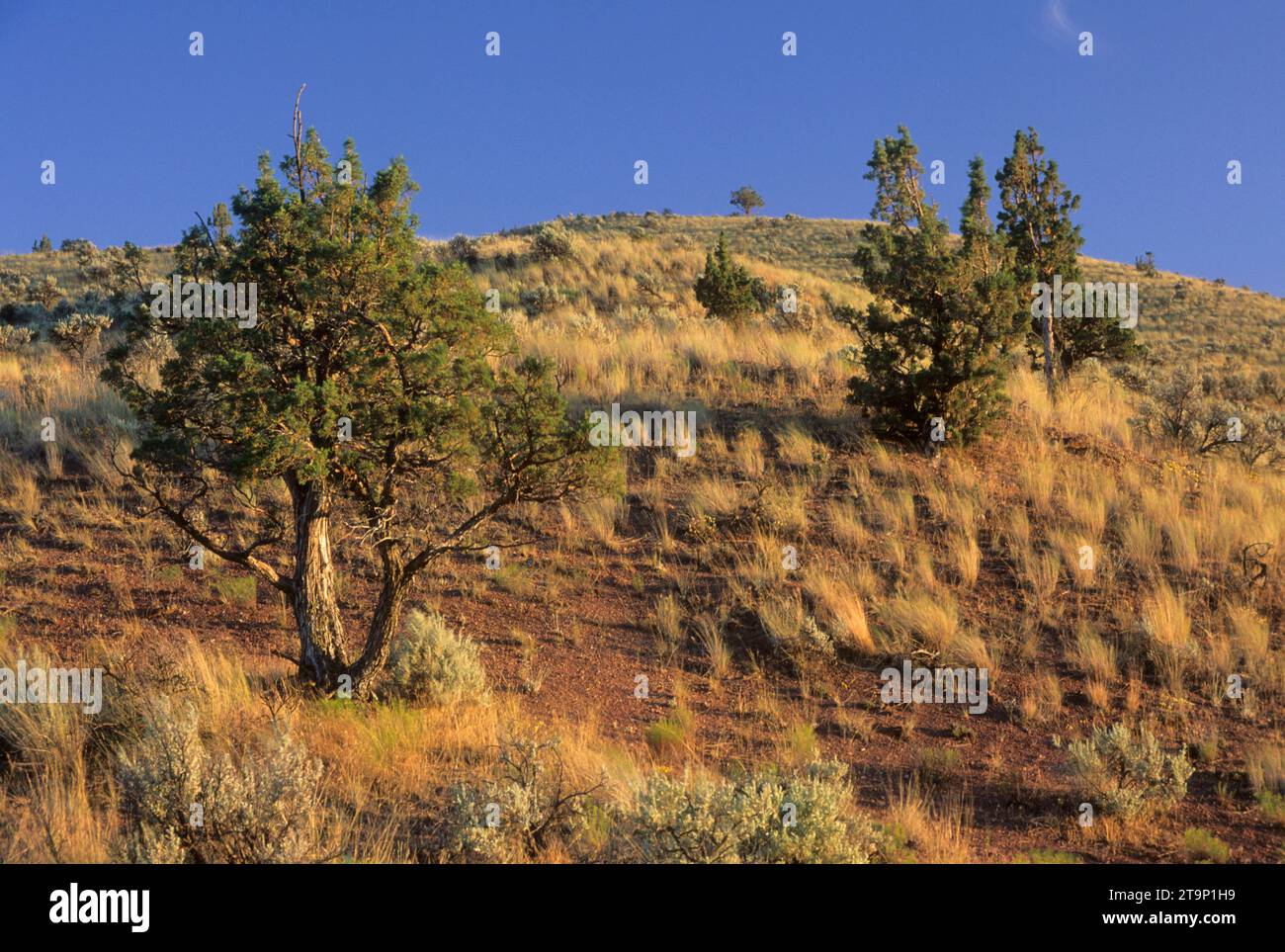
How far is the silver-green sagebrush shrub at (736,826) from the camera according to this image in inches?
181

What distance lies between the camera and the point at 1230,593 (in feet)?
32.6

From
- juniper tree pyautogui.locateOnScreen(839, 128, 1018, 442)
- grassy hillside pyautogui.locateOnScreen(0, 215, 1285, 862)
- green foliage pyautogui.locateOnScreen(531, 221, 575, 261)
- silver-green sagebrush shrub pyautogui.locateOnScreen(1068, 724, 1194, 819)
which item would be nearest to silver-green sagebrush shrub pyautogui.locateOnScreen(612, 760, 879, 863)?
grassy hillside pyautogui.locateOnScreen(0, 215, 1285, 862)

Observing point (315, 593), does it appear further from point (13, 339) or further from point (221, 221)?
point (13, 339)

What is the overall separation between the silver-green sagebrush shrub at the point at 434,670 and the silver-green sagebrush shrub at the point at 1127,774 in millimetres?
4800

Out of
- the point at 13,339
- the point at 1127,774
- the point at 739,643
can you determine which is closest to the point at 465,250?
the point at 13,339

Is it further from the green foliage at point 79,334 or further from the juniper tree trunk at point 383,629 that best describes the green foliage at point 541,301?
the juniper tree trunk at point 383,629

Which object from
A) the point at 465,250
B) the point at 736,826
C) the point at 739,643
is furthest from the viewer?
the point at 465,250

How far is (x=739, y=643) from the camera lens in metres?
9.41

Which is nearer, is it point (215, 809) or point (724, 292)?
point (215, 809)

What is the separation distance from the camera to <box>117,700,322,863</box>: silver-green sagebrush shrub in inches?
178

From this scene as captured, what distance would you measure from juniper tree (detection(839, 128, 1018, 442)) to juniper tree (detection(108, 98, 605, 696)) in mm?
7041

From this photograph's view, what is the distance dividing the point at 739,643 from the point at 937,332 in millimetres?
5858

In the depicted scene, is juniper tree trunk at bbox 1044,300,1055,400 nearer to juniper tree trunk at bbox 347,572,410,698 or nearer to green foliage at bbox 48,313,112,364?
juniper tree trunk at bbox 347,572,410,698
